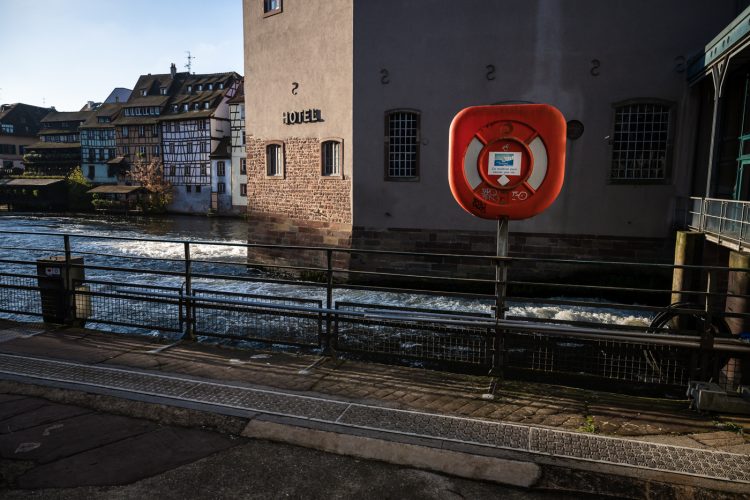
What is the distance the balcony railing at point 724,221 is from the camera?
9000 millimetres

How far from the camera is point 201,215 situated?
52.3 meters

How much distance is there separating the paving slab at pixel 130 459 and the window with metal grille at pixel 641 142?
14.3 meters

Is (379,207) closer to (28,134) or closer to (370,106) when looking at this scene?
(370,106)

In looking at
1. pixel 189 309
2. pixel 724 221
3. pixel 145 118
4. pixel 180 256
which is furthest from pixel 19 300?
pixel 145 118

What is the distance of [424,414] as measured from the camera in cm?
427

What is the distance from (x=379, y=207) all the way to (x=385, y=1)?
20.6ft

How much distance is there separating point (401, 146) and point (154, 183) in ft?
148

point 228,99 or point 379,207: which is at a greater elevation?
point 228,99

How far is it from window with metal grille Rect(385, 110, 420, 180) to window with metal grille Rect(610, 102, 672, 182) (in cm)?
574

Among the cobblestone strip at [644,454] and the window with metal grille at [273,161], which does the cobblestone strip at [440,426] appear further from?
the window with metal grille at [273,161]

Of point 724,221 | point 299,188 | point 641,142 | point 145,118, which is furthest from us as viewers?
point 145,118

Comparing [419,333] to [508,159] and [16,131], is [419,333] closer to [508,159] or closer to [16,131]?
[508,159]

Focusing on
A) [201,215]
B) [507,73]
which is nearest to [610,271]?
[507,73]

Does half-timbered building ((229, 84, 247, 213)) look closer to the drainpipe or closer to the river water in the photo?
the river water
